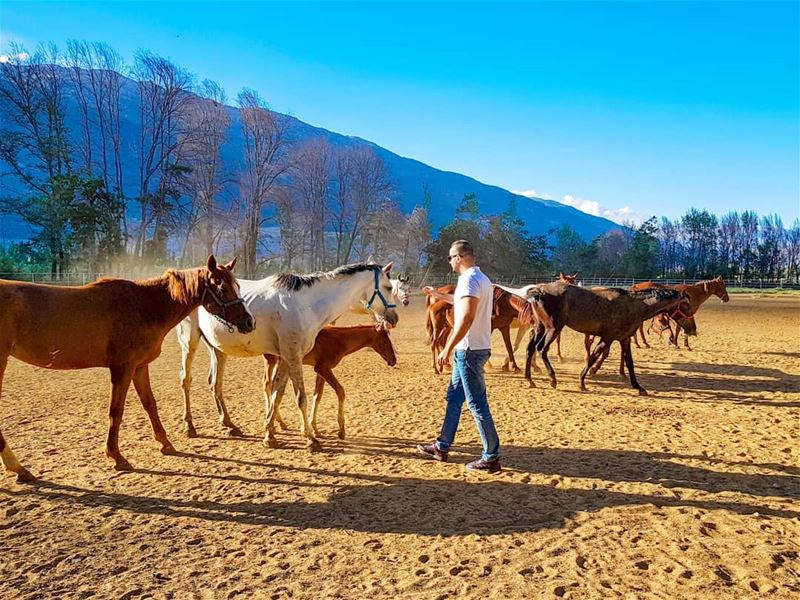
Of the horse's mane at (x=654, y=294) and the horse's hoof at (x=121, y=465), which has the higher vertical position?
the horse's mane at (x=654, y=294)

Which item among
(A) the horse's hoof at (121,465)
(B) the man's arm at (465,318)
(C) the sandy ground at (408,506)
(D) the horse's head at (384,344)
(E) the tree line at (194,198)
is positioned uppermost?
(E) the tree line at (194,198)

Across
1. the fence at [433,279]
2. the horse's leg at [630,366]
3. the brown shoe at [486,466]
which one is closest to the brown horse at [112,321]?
the brown shoe at [486,466]

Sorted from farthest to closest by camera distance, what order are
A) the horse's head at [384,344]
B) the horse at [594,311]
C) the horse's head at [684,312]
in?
1. the horse's head at [684,312]
2. the horse at [594,311]
3. the horse's head at [384,344]

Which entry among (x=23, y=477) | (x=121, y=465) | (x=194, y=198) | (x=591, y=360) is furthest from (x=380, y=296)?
(x=194, y=198)

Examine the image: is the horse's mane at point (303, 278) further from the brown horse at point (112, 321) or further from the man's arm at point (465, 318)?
the man's arm at point (465, 318)

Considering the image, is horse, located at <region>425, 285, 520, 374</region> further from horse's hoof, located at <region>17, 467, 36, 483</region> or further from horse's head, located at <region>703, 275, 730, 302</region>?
horse's hoof, located at <region>17, 467, 36, 483</region>

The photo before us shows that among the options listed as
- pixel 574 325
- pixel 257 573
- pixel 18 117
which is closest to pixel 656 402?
pixel 574 325

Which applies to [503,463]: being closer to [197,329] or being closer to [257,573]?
[257,573]

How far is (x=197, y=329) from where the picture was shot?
6.98 m

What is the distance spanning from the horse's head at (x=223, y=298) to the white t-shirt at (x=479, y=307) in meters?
2.44

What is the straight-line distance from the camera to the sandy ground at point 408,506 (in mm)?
3336

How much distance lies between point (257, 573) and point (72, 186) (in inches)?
1240

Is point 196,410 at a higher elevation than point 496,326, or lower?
lower

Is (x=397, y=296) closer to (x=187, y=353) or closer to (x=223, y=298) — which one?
(x=187, y=353)
